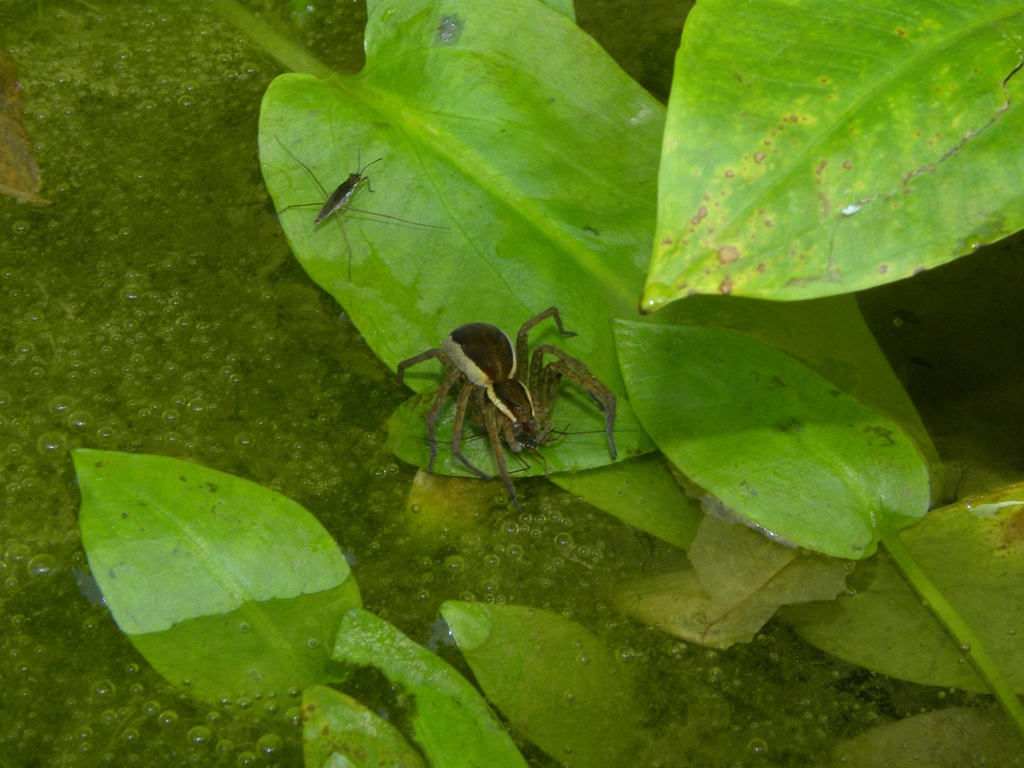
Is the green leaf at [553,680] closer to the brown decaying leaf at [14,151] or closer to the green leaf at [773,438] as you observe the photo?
the green leaf at [773,438]

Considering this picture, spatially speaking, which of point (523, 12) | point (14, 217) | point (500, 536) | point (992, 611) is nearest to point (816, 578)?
point (992, 611)

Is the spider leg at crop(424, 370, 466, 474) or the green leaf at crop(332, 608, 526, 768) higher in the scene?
the spider leg at crop(424, 370, 466, 474)

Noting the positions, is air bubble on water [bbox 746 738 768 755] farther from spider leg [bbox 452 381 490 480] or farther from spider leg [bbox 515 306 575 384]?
spider leg [bbox 515 306 575 384]

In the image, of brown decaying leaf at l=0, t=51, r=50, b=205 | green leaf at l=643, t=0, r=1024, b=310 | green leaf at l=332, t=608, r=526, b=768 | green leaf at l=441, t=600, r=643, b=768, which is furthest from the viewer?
brown decaying leaf at l=0, t=51, r=50, b=205

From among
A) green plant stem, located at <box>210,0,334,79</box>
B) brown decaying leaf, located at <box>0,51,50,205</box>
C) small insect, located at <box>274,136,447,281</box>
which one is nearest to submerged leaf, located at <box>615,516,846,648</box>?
small insect, located at <box>274,136,447,281</box>

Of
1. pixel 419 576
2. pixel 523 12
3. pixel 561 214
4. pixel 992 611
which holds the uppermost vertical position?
pixel 523 12

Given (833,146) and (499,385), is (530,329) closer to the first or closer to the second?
(499,385)

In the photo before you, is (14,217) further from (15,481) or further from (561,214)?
(561,214)

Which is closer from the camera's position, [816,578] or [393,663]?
[393,663]
